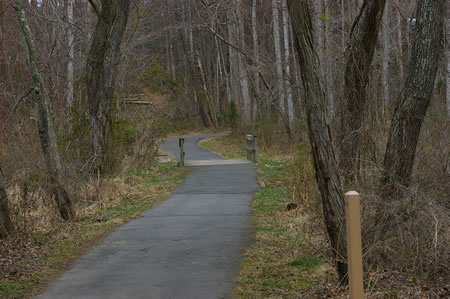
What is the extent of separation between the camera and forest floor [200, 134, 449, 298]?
734 cm

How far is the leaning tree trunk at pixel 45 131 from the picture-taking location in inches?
440

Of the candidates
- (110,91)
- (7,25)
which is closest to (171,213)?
(110,91)

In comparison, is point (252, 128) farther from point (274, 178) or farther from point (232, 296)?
point (232, 296)

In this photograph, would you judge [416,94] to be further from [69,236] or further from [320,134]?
[69,236]

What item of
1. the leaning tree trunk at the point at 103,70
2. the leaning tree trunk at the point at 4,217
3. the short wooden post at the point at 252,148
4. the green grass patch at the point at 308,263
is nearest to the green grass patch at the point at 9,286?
the leaning tree trunk at the point at 4,217

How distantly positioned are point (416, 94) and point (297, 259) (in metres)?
2.86

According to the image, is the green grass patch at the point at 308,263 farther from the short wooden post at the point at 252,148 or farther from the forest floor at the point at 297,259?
the short wooden post at the point at 252,148

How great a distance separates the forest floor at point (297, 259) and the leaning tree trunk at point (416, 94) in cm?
139

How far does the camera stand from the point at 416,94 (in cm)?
906

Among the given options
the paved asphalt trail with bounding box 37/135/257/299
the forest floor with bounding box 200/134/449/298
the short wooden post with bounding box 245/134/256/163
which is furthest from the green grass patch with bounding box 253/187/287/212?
the short wooden post with bounding box 245/134/256/163

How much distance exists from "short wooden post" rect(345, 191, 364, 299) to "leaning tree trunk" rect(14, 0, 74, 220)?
7.75 m

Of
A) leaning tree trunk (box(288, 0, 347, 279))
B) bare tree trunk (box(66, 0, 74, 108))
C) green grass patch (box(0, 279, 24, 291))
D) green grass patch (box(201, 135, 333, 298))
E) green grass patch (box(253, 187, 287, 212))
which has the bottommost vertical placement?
green grass patch (box(253, 187, 287, 212))

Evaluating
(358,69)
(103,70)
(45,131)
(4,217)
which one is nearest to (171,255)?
(4,217)

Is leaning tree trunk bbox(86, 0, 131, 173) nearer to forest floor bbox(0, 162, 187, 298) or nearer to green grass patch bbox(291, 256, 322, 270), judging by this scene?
forest floor bbox(0, 162, 187, 298)
